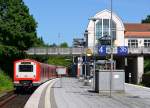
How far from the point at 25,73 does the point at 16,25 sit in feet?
100

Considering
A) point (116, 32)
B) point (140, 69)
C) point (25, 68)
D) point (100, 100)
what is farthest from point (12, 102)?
point (116, 32)

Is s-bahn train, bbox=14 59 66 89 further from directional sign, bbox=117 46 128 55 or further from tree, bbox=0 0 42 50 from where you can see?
directional sign, bbox=117 46 128 55

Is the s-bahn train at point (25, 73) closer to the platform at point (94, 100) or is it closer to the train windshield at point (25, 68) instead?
the train windshield at point (25, 68)

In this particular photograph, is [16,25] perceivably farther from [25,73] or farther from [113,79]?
[113,79]

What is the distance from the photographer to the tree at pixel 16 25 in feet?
257

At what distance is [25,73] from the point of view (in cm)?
4919

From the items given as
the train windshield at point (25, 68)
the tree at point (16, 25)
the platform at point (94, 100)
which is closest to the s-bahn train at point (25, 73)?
the train windshield at point (25, 68)

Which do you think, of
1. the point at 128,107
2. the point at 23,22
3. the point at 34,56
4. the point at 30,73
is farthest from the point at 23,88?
the point at 34,56

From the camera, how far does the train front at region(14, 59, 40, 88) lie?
48.9 m

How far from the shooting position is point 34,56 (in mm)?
106812

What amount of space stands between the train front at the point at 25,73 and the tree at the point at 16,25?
28.3 m

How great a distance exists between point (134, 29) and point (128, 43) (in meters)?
4.55

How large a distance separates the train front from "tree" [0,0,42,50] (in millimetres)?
28296

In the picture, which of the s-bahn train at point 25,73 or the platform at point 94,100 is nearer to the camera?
the platform at point 94,100
